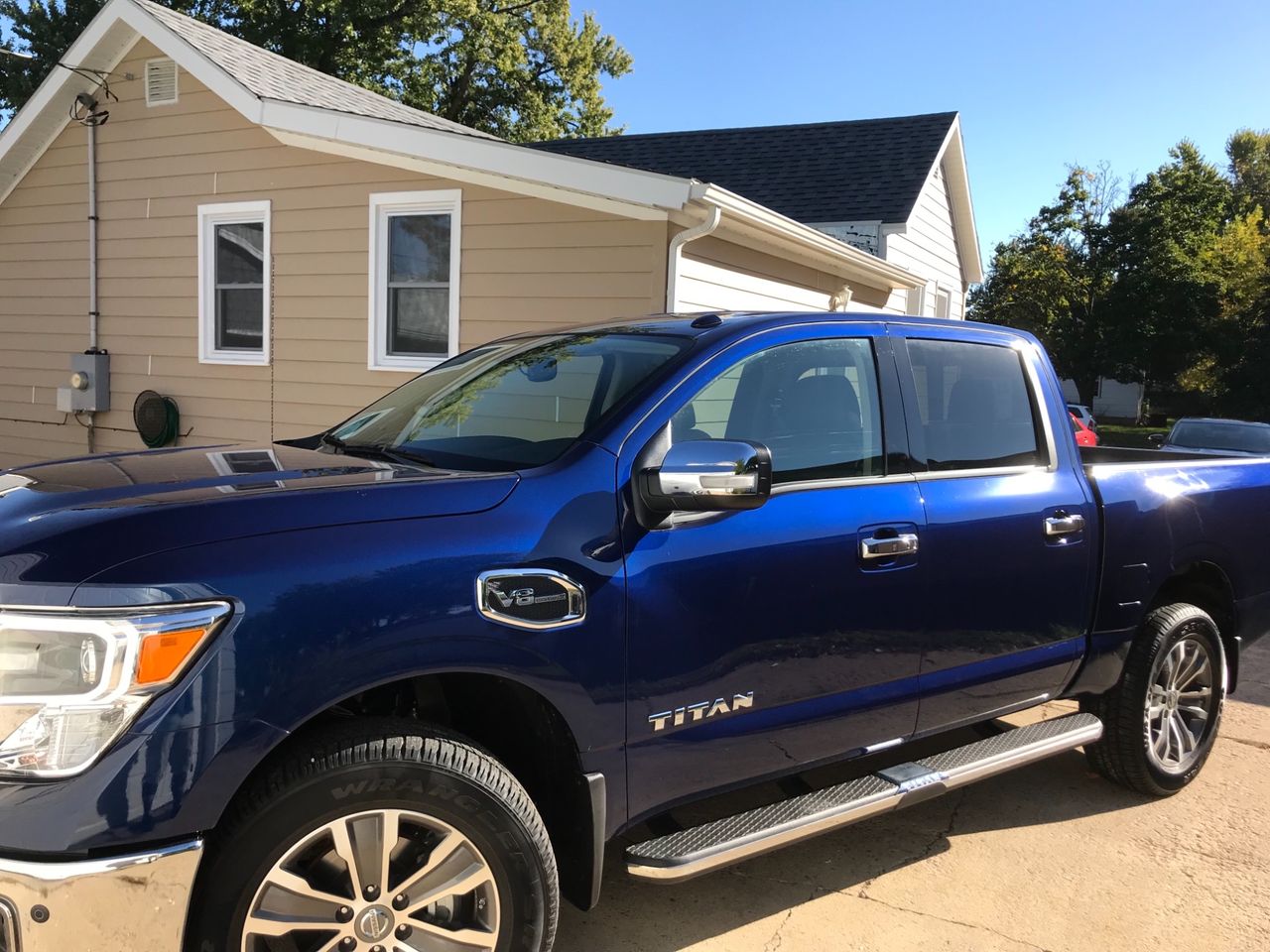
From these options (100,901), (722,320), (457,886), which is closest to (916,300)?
(722,320)

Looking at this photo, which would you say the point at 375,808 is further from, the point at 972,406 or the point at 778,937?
the point at 972,406

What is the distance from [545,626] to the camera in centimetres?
234

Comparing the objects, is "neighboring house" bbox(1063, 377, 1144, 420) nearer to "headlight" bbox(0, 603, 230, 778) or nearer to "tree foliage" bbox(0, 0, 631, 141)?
"tree foliage" bbox(0, 0, 631, 141)

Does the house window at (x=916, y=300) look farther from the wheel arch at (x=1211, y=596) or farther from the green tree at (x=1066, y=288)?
the green tree at (x=1066, y=288)

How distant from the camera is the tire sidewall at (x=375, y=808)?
197cm

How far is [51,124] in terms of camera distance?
10008mm

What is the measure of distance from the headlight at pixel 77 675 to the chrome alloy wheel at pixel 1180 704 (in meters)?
3.75

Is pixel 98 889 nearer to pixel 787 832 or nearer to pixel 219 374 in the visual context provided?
pixel 787 832

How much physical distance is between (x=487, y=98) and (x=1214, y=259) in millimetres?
26107

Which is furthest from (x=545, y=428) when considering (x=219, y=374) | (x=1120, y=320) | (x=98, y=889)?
(x=1120, y=320)

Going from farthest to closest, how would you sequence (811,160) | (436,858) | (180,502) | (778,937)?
1. (811,160)
2. (778,937)
3. (436,858)
4. (180,502)

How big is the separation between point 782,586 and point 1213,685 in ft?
9.07

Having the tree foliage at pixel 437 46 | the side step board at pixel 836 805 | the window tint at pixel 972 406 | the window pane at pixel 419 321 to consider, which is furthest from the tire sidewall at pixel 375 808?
the tree foliage at pixel 437 46

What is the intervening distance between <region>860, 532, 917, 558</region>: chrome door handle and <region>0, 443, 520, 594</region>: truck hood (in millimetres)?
1168
